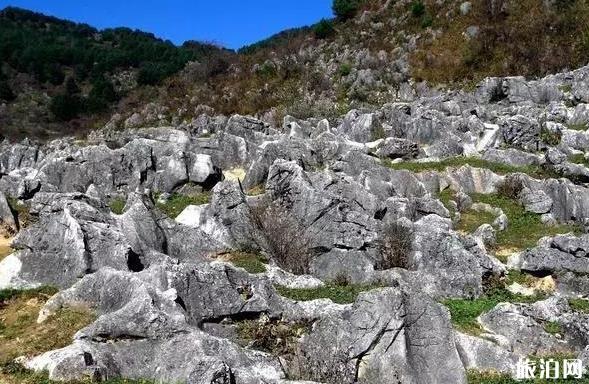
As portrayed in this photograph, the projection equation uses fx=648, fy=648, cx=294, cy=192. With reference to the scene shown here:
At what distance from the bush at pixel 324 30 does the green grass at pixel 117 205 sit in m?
42.9

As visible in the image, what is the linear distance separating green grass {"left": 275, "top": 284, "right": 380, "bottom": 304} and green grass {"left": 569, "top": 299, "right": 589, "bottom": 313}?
19.4 ft

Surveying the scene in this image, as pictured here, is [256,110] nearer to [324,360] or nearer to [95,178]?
[95,178]

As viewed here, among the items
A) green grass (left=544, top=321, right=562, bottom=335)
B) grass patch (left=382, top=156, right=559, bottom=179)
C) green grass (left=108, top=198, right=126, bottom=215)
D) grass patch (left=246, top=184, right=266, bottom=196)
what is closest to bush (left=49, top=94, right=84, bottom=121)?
green grass (left=108, top=198, right=126, bottom=215)

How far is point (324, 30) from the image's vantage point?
68438 mm

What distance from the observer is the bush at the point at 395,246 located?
21.4 metres

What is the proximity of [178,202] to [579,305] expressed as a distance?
1709cm

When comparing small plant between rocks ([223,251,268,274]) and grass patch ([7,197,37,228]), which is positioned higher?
grass patch ([7,197,37,228])

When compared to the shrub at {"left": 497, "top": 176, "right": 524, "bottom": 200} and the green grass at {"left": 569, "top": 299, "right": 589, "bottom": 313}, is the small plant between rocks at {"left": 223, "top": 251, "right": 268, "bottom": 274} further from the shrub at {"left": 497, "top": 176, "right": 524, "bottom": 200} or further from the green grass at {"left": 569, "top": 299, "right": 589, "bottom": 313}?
the shrub at {"left": 497, "top": 176, "right": 524, "bottom": 200}

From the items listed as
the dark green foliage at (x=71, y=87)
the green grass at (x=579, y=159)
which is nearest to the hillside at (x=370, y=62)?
the dark green foliage at (x=71, y=87)

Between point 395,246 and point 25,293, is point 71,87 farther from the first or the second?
point 395,246

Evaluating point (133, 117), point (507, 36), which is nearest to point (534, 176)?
point (507, 36)

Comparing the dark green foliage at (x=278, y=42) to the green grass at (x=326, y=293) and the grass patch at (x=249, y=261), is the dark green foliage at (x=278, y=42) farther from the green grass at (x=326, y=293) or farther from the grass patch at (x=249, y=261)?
the green grass at (x=326, y=293)

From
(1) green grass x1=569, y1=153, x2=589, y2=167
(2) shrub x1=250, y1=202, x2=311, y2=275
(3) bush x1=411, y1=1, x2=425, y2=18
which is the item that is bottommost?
(2) shrub x1=250, y1=202, x2=311, y2=275

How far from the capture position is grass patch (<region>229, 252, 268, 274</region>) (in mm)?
20922
